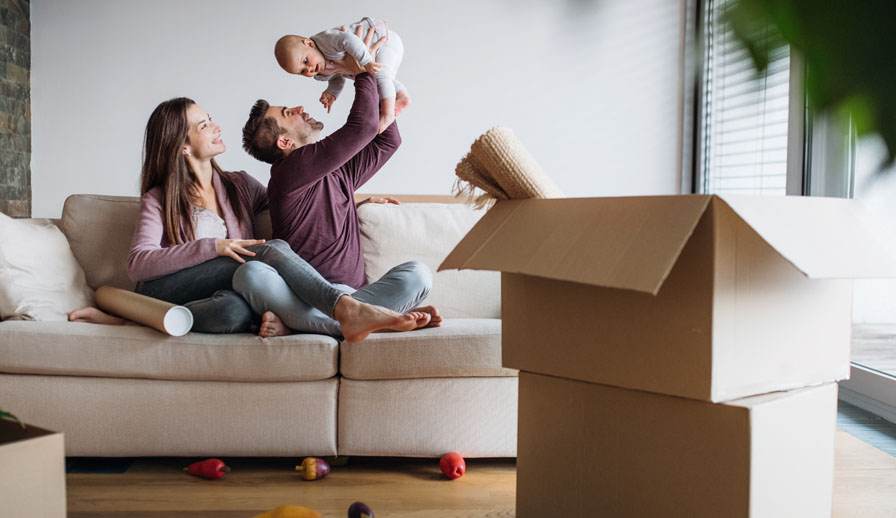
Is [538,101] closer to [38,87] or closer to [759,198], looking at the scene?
[38,87]

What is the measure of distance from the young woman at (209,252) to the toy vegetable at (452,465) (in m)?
0.34

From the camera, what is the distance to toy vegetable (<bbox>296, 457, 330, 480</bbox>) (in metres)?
1.70

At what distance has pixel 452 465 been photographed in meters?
1.73

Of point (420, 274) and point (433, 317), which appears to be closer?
point (433, 317)

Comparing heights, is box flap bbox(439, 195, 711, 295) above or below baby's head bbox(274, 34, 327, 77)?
below

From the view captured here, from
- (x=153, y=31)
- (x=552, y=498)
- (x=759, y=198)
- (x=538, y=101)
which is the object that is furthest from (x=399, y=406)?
(x=153, y=31)

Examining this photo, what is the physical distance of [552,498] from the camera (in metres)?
1.19

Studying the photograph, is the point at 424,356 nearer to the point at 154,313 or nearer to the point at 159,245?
the point at 154,313

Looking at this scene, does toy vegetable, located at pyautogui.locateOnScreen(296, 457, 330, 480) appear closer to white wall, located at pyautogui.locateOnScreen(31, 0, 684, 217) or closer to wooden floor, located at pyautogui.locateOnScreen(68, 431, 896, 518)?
wooden floor, located at pyautogui.locateOnScreen(68, 431, 896, 518)

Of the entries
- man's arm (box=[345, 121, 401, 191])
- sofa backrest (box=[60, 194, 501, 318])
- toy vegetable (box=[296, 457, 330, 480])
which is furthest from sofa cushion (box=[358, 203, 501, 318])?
toy vegetable (box=[296, 457, 330, 480])

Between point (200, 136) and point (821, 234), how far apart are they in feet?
6.18

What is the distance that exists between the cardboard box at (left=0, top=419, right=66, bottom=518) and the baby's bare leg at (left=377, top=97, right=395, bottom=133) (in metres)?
1.62

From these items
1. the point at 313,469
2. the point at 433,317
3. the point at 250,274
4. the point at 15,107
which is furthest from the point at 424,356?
the point at 15,107

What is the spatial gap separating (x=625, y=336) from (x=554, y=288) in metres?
0.15
